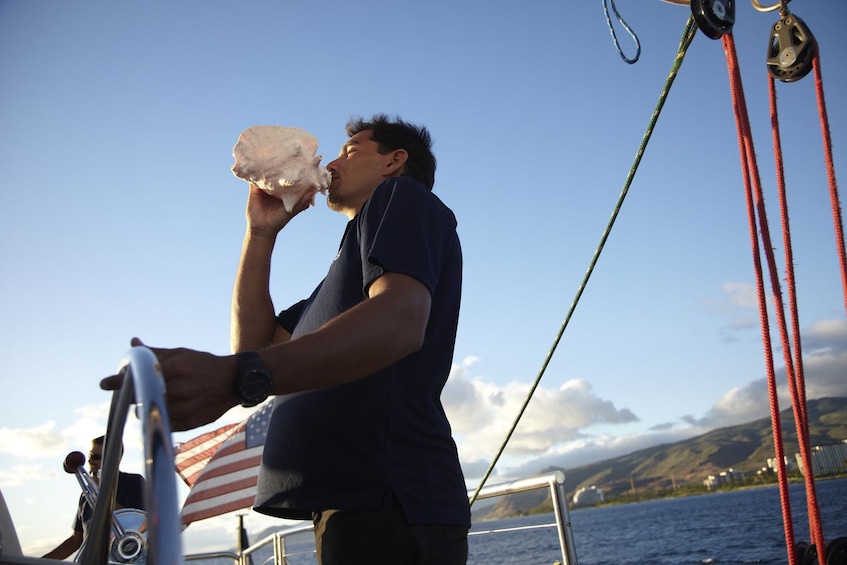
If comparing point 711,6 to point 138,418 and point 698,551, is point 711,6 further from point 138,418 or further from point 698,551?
point 698,551

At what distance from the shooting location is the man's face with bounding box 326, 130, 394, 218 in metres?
2.07

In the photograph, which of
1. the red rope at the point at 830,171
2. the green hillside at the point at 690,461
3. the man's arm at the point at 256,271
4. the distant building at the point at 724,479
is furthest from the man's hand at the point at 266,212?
the distant building at the point at 724,479

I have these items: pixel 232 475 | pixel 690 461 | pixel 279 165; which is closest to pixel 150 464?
pixel 279 165

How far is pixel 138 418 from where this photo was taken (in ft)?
2.56

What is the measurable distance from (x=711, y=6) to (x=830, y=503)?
10489 cm

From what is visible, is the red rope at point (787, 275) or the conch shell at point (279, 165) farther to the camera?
the red rope at point (787, 275)

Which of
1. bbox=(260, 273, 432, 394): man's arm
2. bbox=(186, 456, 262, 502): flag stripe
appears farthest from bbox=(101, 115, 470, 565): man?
bbox=(186, 456, 262, 502): flag stripe

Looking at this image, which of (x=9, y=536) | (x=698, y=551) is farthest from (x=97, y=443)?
(x=698, y=551)

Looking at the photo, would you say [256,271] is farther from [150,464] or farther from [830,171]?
[830,171]

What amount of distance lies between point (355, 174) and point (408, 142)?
11.1 inches

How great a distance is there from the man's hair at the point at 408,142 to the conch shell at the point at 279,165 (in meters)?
0.31

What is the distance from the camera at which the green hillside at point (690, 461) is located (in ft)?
458

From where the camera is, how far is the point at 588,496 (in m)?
154

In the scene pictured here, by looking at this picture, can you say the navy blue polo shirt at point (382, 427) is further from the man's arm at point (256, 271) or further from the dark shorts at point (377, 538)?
the man's arm at point (256, 271)
